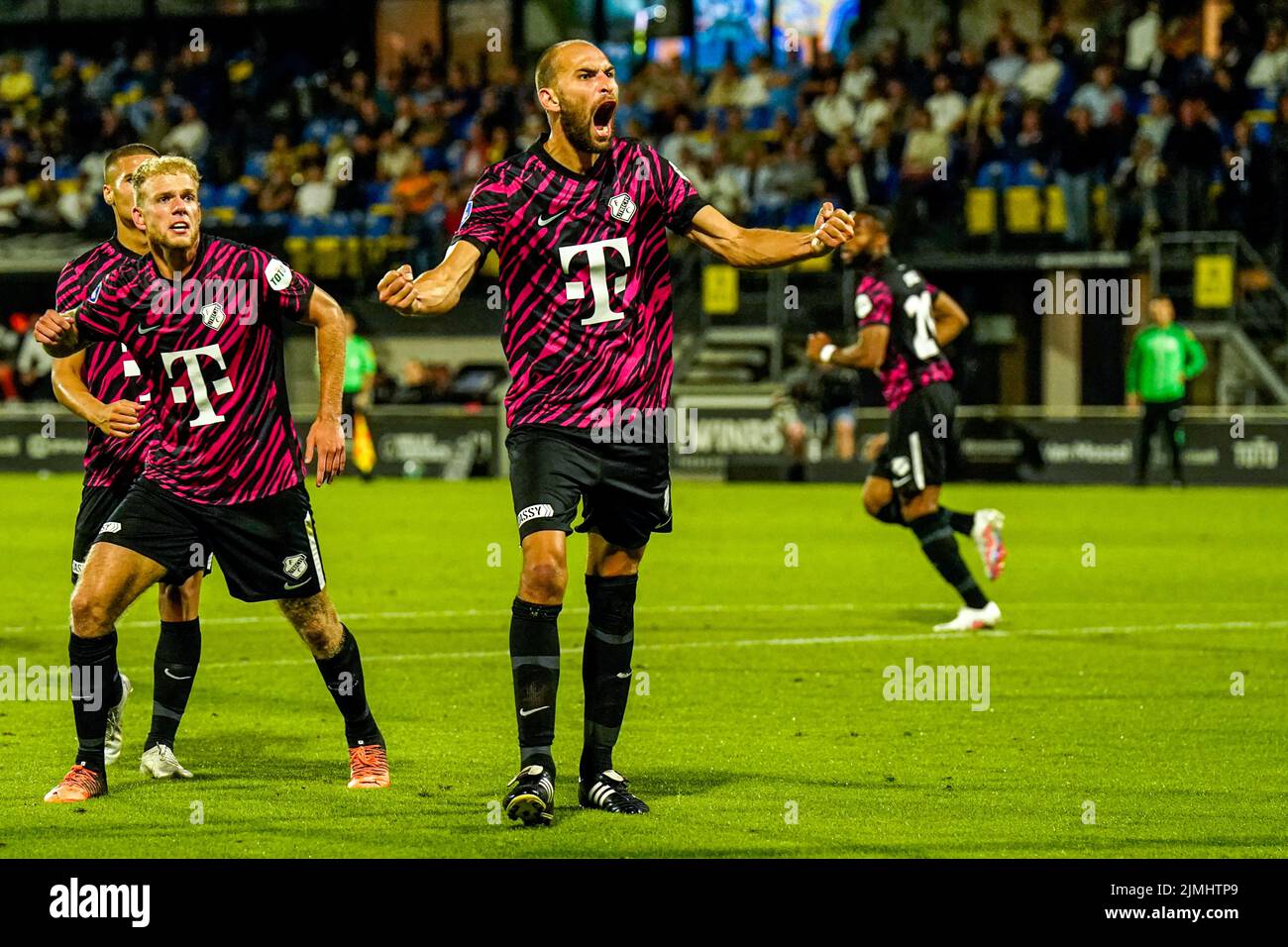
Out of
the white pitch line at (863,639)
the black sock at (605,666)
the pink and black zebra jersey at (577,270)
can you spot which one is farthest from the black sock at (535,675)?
the white pitch line at (863,639)

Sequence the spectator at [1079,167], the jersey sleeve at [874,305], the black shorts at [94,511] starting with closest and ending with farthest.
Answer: the black shorts at [94,511]
the jersey sleeve at [874,305]
the spectator at [1079,167]

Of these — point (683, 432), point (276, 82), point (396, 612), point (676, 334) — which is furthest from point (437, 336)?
point (396, 612)

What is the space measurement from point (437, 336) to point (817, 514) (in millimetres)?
11595

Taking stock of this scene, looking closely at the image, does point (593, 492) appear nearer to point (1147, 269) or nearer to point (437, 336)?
point (1147, 269)

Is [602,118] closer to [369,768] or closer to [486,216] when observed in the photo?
[486,216]

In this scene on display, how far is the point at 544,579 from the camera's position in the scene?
6496mm

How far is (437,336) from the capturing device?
31.1m

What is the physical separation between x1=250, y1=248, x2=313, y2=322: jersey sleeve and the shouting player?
54 cm

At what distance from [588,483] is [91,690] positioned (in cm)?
178

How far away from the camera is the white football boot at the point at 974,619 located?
477 inches

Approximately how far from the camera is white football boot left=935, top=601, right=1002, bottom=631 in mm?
12125

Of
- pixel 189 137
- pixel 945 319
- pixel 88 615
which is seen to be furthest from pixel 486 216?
pixel 189 137

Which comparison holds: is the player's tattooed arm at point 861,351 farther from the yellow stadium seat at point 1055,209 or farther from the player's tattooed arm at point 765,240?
the yellow stadium seat at point 1055,209

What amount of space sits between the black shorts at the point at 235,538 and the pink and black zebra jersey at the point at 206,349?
45mm
